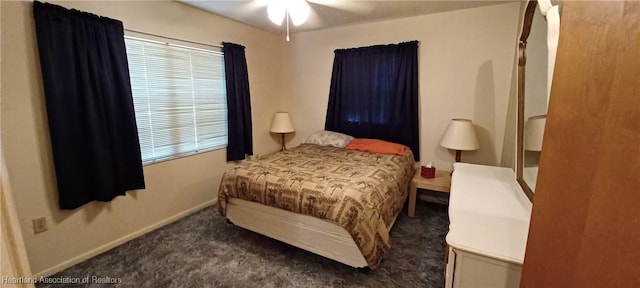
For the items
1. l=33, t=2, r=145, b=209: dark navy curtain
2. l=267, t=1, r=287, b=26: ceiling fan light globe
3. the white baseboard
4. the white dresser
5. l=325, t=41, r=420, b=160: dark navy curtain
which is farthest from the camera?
l=325, t=41, r=420, b=160: dark navy curtain

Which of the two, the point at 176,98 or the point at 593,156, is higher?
the point at 176,98

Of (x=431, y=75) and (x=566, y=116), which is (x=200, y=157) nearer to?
(x=431, y=75)

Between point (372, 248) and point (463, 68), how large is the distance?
225 cm

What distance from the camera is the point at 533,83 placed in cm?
142

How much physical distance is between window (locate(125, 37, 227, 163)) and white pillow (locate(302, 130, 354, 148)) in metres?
1.17

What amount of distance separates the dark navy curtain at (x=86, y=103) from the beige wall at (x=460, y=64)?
2.52 meters

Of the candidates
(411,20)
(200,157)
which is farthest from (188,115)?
(411,20)

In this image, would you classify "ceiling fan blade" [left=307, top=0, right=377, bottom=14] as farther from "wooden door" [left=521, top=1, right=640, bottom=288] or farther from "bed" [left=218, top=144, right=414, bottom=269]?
"wooden door" [left=521, top=1, right=640, bottom=288]

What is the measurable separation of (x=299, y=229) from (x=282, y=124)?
6.59 ft

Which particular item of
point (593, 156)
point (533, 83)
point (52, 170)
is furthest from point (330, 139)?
point (593, 156)

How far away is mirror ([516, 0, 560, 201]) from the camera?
118 centimetres

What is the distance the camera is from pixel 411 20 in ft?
10.0

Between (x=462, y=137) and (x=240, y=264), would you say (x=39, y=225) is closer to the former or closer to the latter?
(x=240, y=264)

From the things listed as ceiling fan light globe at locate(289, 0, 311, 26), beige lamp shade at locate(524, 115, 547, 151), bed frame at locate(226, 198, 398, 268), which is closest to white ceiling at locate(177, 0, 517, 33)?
ceiling fan light globe at locate(289, 0, 311, 26)
